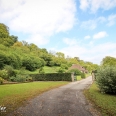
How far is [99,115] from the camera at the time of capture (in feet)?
19.6

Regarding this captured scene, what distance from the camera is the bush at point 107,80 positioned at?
1149 centimetres

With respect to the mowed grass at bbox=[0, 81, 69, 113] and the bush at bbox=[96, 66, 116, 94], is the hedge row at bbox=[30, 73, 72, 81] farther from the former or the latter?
the bush at bbox=[96, 66, 116, 94]

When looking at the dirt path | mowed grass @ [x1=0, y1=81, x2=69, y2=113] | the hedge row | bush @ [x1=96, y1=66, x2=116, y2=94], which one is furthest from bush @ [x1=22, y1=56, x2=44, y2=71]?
the dirt path

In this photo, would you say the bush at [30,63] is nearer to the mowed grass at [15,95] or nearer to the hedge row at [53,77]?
the hedge row at [53,77]

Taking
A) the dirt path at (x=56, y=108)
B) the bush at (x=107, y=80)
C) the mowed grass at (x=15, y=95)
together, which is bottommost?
the dirt path at (x=56, y=108)

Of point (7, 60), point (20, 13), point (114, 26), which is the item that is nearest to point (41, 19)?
point (20, 13)

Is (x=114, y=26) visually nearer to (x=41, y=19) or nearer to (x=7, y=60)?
(x=41, y=19)

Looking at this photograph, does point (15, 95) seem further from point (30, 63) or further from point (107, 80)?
point (30, 63)

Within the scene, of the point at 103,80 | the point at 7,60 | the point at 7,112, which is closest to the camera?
the point at 7,112

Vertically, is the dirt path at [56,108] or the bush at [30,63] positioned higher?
the bush at [30,63]

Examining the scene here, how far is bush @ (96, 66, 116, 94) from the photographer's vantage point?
11.5 m

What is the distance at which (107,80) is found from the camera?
11664 millimetres

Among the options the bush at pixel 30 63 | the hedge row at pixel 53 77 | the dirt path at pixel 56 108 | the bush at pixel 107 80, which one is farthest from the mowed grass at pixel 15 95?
the bush at pixel 30 63

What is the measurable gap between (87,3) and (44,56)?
51.8 m
